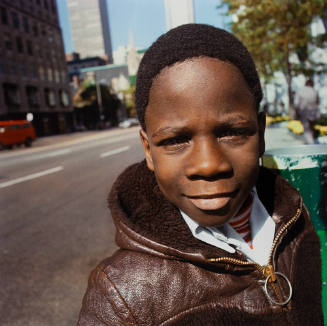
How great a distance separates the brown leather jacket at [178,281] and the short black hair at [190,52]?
42cm

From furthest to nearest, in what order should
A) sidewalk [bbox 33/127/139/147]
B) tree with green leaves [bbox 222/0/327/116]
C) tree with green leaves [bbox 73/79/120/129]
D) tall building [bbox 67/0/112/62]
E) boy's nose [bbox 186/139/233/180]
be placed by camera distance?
tall building [bbox 67/0/112/62], tree with green leaves [bbox 73/79/120/129], sidewalk [bbox 33/127/139/147], tree with green leaves [bbox 222/0/327/116], boy's nose [bbox 186/139/233/180]

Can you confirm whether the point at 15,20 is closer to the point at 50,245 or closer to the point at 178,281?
the point at 50,245

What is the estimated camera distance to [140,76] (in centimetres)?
105

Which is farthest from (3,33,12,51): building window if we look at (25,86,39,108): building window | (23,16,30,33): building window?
(25,86,39,108): building window

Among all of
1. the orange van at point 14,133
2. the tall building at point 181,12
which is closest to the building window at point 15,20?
the orange van at point 14,133

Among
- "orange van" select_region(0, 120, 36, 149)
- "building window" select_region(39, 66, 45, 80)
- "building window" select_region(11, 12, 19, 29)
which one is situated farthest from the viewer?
"building window" select_region(39, 66, 45, 80)

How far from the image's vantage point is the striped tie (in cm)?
117

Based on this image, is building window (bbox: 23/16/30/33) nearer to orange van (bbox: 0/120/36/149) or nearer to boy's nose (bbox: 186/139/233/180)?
orange van (bbox: 0/120/36/149)

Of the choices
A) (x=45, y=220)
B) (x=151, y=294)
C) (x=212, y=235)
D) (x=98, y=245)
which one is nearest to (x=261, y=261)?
(x=212, y=235)

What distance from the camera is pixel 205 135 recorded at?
93 centimetres

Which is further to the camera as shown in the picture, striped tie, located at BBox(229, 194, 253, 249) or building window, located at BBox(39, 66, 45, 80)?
building window, located at BBox(39, 66, 45, 80)

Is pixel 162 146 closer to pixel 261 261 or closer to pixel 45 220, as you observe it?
pixel 261 261

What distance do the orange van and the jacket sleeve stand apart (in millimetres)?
21244

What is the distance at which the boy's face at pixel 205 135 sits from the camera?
922 millimetres
